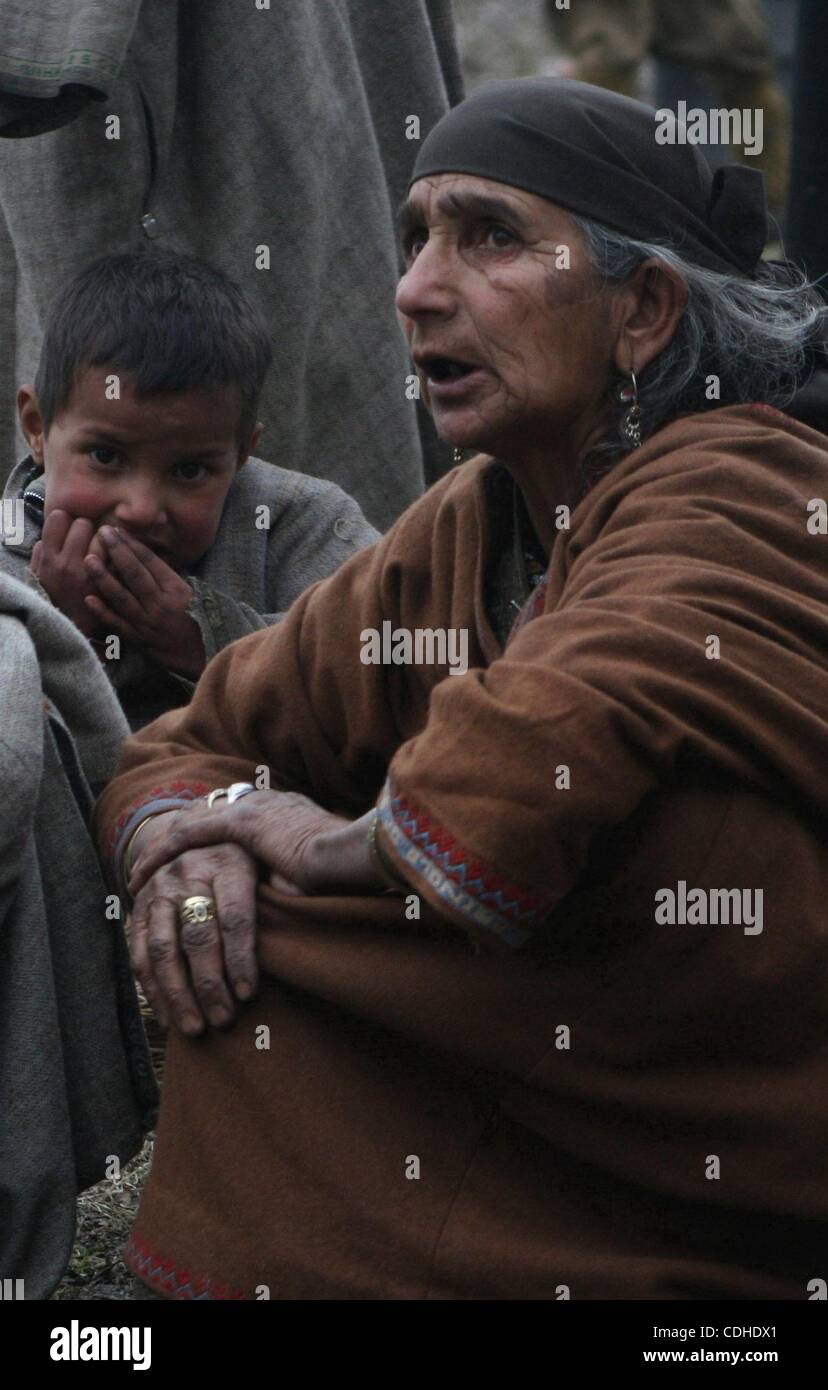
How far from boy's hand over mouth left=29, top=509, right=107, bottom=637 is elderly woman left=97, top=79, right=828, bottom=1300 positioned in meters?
0.82

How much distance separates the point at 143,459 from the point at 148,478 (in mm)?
34

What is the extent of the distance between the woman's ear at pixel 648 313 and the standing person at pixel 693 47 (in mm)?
8384

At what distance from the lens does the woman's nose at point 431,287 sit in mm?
2754

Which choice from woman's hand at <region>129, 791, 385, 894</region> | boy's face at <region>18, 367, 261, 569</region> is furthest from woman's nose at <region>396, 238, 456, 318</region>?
boy's face at <region>18, 367, 261, 569</region>

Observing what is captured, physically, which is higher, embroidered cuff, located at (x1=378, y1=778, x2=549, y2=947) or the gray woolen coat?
the gray woolen coat

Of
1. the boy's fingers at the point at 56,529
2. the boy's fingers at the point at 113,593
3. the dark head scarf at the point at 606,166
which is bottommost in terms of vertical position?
the boy's fingers at the point at 113,593

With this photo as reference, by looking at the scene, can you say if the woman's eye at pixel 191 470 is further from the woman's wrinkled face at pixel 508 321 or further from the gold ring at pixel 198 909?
the gold ring at pixel 198 909

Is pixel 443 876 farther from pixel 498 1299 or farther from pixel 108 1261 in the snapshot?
pixel 108 1261

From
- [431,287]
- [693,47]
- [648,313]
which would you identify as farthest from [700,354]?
[693,47]

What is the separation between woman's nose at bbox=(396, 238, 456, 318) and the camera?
2754 millimetres

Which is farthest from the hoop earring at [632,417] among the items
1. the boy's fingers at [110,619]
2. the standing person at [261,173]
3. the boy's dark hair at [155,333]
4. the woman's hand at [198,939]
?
the standing person at [261,173]

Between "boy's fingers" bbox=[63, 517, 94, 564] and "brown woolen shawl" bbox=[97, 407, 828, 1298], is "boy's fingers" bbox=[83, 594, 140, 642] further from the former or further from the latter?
"brown woolen shawl" bbox=[97, 407, 828, 1298]

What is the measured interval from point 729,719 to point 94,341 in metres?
1.68

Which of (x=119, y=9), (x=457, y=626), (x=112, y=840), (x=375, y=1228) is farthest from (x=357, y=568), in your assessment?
(x=119, y=9)
